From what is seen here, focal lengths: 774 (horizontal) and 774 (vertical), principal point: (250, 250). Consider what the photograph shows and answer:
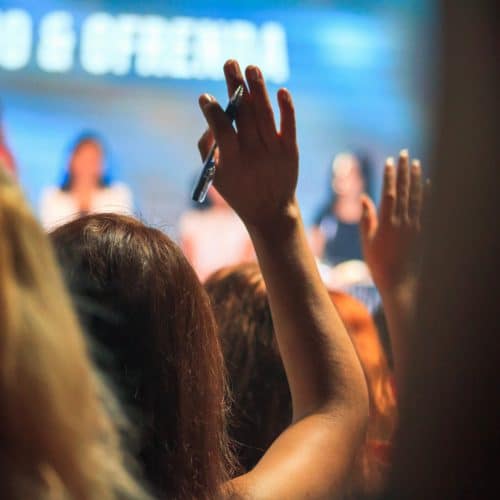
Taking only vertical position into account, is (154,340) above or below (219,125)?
below

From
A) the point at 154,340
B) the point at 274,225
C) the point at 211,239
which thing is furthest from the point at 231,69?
the point at 211,239

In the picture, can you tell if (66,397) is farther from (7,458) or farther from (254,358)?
(254,358)

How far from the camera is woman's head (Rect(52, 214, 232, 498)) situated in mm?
791

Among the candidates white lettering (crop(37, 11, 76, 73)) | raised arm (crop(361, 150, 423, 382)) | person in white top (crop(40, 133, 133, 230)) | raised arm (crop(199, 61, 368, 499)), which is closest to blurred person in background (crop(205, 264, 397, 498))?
raised arm (crop(361, 150, 423, 382))

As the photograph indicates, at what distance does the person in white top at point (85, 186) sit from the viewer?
12.7ft

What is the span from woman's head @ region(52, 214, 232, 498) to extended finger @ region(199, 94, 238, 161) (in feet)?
0.42

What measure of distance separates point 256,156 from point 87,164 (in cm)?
317

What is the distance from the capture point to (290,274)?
0.85m

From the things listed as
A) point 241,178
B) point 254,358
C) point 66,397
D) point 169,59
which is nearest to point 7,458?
point 66,397

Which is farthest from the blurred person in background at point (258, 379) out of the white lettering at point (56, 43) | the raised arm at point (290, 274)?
the white lettering at point (56, 43)

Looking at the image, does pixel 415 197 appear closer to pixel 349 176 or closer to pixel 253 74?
pixel 253 74

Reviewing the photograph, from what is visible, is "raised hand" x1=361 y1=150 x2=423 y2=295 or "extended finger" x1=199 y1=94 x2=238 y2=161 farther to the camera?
"raised hand" x1=361 y1=150 x2=423 y2=295

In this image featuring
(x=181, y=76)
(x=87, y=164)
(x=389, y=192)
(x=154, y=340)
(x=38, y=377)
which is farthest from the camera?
(x=181, y=76)

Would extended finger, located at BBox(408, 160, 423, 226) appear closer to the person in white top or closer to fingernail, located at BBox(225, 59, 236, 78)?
fingernail, located at BBox(225, 59, 236, 78)
